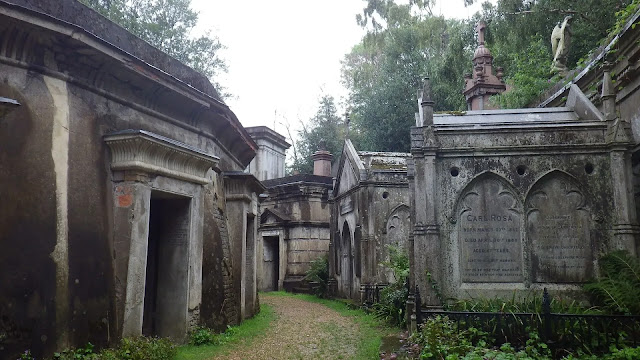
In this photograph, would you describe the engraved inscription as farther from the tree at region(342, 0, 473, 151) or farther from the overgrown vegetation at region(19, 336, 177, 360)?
the tree at region(342, 0, 473, 151)

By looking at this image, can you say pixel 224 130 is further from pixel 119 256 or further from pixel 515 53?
pixel 515 53

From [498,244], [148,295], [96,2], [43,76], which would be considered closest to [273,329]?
[148,295]

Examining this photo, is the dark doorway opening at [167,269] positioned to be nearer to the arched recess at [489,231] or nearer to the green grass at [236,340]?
the green grass at [236,340]

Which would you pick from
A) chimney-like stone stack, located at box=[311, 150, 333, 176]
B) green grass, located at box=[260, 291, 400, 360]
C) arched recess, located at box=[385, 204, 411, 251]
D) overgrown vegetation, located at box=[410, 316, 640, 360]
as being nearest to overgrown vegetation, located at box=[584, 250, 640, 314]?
overgrown vegetation, located at box=[410, 316, 640, 360]

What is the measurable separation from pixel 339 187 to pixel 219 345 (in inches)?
368

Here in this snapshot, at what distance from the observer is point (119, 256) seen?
688 centimetres

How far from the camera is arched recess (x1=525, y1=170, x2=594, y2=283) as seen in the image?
23.6ft

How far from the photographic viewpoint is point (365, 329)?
33.1 ft

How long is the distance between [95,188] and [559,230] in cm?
666

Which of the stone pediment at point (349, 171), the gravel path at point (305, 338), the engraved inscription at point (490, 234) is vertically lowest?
the gravel path at point (305, 338)

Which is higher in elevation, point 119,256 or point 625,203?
point 625,203

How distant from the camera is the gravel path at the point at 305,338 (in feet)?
25.1

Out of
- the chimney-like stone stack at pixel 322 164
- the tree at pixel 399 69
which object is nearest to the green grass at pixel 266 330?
the chimney-like stone stack at pixel 322 164

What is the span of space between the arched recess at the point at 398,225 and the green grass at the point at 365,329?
7.33 feet
